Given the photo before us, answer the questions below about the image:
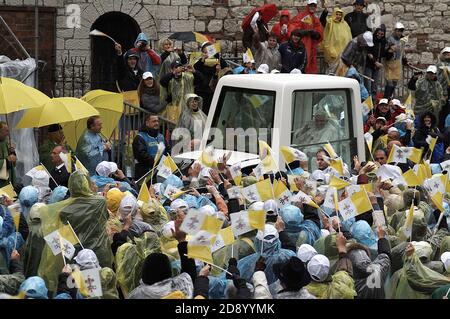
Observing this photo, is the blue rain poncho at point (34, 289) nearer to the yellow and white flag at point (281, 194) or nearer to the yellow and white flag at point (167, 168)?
the yellow and white flag at point (281, 194)

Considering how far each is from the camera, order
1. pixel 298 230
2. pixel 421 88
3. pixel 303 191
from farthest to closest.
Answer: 1. pixel 421 88
2. pixel 303 191
3. pixel 298 230

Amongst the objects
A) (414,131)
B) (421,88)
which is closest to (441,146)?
(414,131)

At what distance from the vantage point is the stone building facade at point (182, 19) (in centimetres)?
2286

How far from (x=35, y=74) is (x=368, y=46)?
16.5ft

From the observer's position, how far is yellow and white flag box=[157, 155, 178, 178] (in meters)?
14.0

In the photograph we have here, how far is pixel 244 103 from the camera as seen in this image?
14641mm

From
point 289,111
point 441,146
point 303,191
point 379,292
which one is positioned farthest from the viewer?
point 441,146

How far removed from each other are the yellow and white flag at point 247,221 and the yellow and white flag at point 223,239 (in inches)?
4.7

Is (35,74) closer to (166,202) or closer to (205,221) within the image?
(166,202)

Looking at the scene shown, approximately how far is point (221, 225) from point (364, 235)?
158 centimetres

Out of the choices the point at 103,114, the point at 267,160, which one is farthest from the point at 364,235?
the point at 103,114

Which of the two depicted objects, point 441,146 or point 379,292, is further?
point 441,146

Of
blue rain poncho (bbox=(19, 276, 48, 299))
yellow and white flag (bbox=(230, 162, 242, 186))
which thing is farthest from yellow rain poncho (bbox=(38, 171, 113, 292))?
yellow and white flag (bbox=(230, 162, 242, 186))

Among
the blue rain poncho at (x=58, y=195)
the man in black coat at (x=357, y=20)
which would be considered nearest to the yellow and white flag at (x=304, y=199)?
the blue rain poncho at (x=58, y=195)
